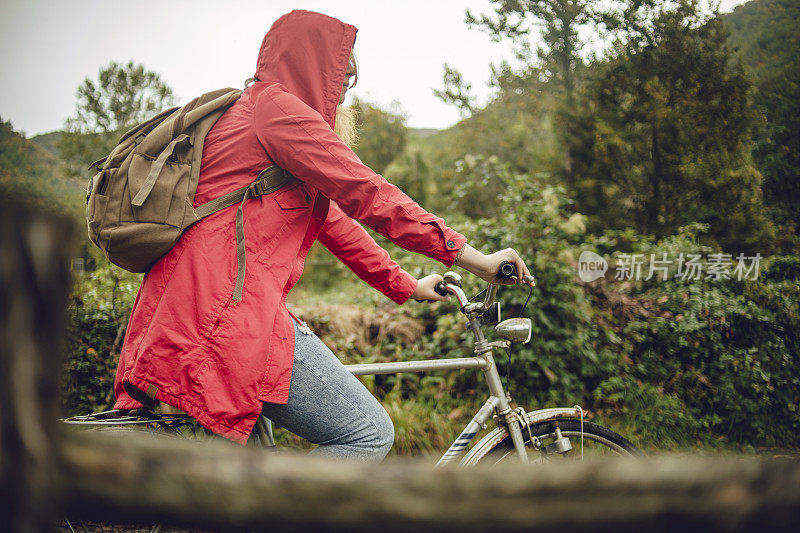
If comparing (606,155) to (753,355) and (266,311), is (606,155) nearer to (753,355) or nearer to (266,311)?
(753,355)

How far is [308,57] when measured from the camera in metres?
1.49

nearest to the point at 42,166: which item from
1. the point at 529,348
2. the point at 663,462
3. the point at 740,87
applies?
the point at 529,348

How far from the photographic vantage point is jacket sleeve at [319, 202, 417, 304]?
1.90m

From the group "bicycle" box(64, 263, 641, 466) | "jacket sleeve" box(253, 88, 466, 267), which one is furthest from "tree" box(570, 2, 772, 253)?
"jacket sleeve" box(253, 88, 466, 267)

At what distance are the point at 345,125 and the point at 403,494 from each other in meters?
1.73

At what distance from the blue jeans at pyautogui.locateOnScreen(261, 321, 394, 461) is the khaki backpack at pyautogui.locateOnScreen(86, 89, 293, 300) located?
306 mm

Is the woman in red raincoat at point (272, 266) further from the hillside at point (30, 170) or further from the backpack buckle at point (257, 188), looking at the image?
the hillside at point (30, 170)

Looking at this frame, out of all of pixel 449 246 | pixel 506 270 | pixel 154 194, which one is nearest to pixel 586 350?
pixel 506 270

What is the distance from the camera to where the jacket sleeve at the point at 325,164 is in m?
1.34

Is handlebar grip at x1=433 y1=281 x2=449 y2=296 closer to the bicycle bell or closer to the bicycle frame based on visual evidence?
the bicycle frame

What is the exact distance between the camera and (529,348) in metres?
3.52

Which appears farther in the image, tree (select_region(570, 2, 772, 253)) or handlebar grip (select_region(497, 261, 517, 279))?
tree (select_region(570, 2, 772, 253))

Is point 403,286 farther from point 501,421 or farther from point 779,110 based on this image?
point 779,110

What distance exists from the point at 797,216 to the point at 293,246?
Result: 19.3 feet
